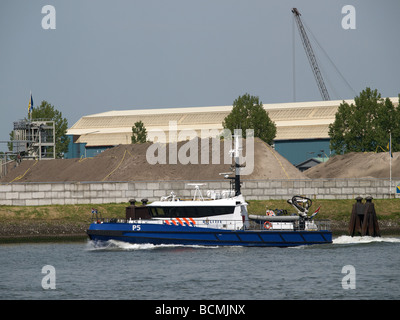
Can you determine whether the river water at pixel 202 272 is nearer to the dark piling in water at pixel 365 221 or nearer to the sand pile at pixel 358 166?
the dark piling in water at pixel 365 221

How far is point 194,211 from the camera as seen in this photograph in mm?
46000

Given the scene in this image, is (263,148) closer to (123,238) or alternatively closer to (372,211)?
(372,211)

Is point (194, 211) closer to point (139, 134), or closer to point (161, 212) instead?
point (161, 212)

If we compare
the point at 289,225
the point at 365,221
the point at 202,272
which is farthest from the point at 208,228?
the point at 365,221

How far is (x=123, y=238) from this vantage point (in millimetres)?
46844

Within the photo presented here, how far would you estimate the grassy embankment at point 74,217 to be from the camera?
57.2 metres

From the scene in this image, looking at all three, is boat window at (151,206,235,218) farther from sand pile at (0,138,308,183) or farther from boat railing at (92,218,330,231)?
sand pile at (0,138,308,183)

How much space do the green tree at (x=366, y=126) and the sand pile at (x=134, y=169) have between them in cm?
1821

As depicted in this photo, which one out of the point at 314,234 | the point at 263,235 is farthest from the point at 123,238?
the point at 314,234

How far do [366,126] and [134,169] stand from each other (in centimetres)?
3239

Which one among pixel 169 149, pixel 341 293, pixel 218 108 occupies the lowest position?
pixel 341 293

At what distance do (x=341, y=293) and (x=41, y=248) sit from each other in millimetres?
22362

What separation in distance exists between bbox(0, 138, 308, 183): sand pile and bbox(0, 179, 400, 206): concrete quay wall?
4.28 metres

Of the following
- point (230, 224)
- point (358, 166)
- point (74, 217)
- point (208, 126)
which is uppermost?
point (208, 126)
